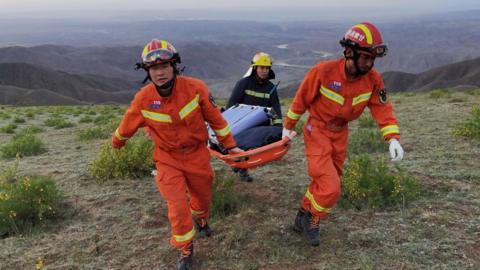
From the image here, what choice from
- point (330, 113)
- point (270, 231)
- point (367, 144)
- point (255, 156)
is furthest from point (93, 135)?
point (330, 113)

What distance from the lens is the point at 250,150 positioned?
17.0 ft

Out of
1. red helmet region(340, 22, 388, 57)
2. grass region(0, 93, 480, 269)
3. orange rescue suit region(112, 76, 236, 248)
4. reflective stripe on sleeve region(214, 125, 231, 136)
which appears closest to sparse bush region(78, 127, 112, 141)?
grass region(0, 93, 480, 269)

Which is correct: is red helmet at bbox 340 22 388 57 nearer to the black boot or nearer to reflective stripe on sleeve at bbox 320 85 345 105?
reflective stripe on sleeve at bbox 320 85 345 105

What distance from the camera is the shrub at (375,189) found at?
5.51 m

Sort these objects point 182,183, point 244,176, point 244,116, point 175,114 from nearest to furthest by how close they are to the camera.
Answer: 1. point 175,114
2. point 182,183
3. point 244,116
4. point 244,176

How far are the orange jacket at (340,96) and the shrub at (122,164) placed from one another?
3387mm

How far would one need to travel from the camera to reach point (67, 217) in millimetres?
5844

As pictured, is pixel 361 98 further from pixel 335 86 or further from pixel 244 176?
pixel 244 176

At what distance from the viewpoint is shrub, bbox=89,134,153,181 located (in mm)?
7094

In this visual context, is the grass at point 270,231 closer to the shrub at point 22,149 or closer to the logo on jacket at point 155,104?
the logo on jacket at point 155,104

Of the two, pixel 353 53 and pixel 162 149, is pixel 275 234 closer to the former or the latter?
pixel 162 149

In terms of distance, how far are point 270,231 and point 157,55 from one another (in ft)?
7.39

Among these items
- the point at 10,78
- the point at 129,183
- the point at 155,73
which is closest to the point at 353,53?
the point at 155,73

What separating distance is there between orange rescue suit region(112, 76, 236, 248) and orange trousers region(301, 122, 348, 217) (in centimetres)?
91
